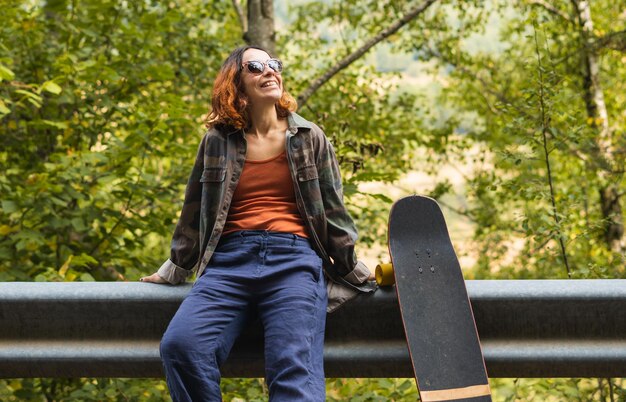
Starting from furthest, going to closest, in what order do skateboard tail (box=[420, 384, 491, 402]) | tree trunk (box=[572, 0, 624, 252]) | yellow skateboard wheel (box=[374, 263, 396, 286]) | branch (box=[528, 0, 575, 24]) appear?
1. branch (box=[528, 0, 575, 24])
2. tree trunk (box=[572, 0, 624, 252])
3. yellow skateboard wheel (box=[374, 263, 396, 286])
4. skateboard tail (box=[420, 384, 491, 402])

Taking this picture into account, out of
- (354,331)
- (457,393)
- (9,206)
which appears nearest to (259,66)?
(354,331)

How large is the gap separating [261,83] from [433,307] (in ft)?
3.77

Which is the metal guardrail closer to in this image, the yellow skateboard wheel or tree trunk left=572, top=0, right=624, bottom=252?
the yellow skateboard wheel

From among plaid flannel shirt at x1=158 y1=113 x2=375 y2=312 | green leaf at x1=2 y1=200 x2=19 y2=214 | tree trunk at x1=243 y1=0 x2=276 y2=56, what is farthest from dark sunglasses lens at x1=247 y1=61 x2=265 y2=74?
tree trunk at x1=243 y1=0 x2=276 y2=56

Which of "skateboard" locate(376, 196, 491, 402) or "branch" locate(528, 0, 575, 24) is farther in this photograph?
"branch" locate(528, 0, 575, 24)

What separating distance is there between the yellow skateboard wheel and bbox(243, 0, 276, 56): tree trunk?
3.47 m

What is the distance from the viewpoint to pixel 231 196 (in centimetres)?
287

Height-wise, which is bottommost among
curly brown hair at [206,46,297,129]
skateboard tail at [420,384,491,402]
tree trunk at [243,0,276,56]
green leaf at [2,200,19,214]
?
skateboard tail at [420,384,491,402]

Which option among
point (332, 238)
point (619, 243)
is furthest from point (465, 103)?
point (332, 238)

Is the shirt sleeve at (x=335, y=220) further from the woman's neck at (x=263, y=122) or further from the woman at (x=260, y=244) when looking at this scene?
the woman's neck at (x=263, y=122)

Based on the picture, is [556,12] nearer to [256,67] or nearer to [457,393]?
[256,67]

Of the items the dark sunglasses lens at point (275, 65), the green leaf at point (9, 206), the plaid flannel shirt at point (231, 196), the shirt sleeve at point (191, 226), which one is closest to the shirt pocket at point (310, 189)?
the plaid flannel shirt at point (231, 196)

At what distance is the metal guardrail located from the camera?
2.39 meters

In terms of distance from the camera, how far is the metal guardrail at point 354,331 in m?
2.39
